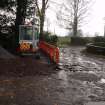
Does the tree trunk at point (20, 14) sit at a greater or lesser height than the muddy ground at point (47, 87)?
greater

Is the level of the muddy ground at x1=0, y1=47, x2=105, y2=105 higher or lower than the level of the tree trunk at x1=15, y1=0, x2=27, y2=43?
lower

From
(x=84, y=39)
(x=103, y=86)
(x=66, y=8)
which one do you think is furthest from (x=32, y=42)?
(x=66, y=8)

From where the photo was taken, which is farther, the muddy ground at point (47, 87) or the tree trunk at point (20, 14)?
the tree trunk at point (20, 14)

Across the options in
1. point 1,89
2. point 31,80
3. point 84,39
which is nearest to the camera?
point 1,89

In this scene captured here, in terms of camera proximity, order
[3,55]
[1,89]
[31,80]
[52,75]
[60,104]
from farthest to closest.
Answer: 1. [3,55]
2. [52,75]
3. [31,80]
4. [1,89]
5. [60,104]

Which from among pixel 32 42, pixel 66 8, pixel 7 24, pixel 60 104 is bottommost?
pixel 60 104

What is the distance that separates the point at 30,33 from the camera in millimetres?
20281

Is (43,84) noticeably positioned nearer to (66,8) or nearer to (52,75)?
(52,75)

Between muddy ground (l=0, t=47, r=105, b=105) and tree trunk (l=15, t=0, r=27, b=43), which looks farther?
tree trunk (l=15, t=0, r=27, b=43)

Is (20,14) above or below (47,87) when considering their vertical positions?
above

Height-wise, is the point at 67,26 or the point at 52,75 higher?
the point at 67,26

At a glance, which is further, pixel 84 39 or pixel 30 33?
pixel 84 39

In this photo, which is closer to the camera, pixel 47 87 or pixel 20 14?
pixel 47 87

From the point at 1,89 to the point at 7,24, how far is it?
1508 cm
